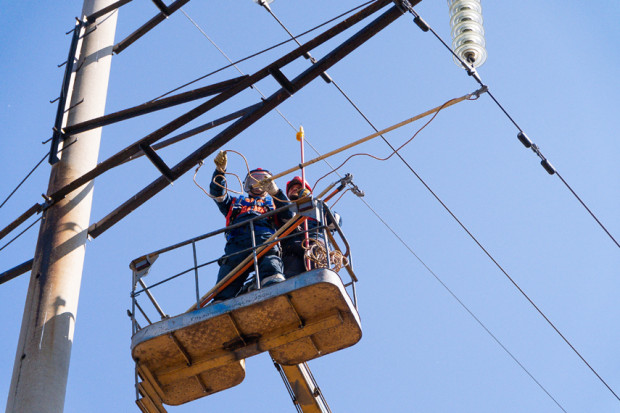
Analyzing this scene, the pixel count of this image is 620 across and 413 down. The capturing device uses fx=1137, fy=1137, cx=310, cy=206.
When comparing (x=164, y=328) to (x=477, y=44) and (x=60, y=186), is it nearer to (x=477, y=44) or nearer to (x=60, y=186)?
(x=60, y=186)

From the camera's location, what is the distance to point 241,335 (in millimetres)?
11078

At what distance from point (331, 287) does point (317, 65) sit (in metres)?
2.07

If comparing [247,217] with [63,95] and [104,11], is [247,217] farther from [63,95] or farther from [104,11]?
[104,11]

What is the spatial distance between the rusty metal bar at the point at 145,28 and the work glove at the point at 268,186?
2.54 meters

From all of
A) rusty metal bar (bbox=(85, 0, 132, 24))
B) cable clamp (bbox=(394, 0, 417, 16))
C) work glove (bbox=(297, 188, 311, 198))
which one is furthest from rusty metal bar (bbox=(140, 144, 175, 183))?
cable clamp (bbox=(394, 0, 417, 16))

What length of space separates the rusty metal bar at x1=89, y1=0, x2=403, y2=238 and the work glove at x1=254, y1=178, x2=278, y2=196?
1.31 metres

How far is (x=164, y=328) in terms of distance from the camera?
10.8m

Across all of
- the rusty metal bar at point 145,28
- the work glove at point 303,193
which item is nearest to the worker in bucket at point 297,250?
the work glove at point 303,193

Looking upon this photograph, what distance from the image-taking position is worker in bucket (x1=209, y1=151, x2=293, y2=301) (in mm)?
11805

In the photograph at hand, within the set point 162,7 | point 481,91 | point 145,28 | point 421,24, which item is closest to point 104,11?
point 145,28

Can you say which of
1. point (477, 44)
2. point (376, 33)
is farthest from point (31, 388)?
point (477, 44)

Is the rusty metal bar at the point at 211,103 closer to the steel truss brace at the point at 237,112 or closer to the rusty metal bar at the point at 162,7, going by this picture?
the steel truss brace at the point at 237,112

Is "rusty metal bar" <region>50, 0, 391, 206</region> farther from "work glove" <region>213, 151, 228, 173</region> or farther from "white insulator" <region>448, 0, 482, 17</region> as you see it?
"white insulator" <region>448, 0, 482, 17</region>

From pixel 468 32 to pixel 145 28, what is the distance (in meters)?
3.79
